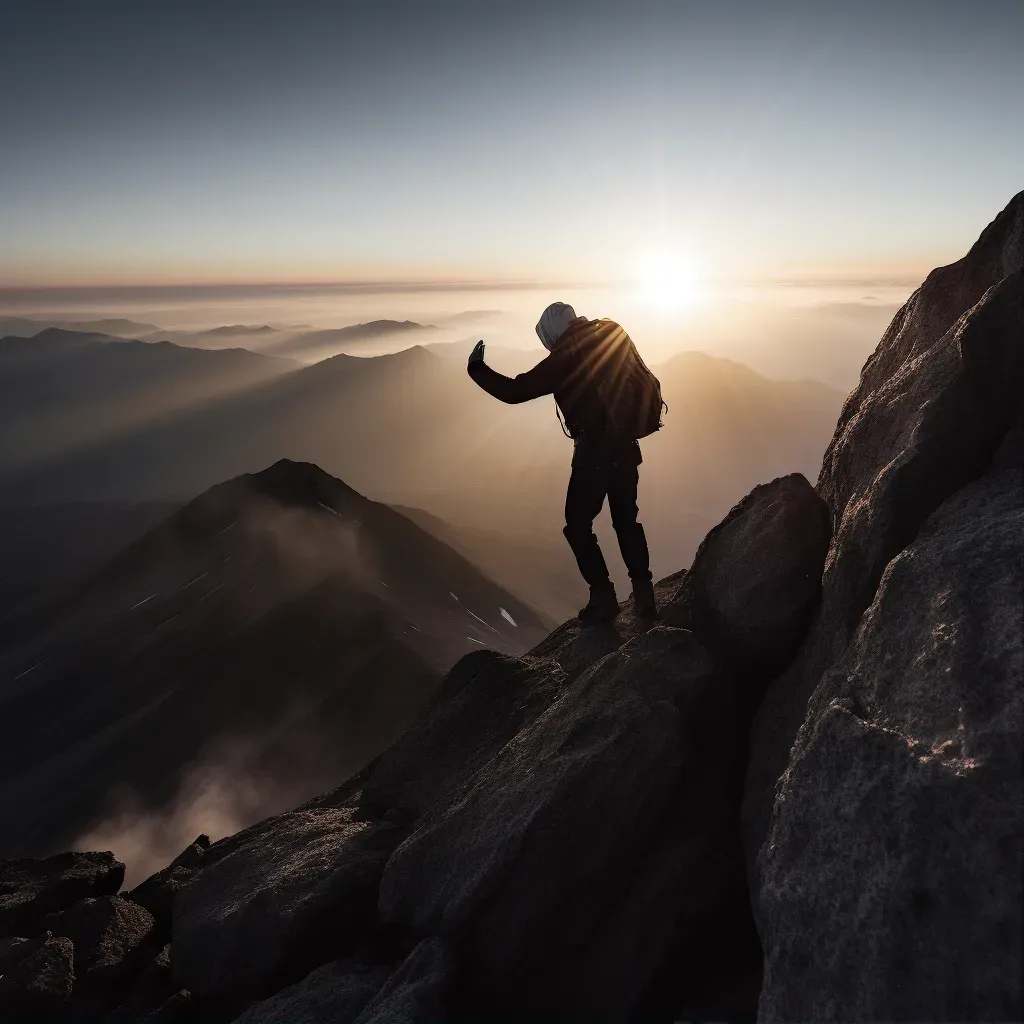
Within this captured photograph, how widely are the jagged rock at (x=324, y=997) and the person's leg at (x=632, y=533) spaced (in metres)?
5.50

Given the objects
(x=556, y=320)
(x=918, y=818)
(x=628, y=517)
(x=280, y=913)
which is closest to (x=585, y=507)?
(x=628, y=517)

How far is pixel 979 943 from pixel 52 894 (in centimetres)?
1435

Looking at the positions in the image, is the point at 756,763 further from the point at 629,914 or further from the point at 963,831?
the point at 963,831

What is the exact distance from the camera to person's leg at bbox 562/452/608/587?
9.88 m

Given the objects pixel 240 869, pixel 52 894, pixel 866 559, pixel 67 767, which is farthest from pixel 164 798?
pixel 866 559

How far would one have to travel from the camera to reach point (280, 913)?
843 centimetres

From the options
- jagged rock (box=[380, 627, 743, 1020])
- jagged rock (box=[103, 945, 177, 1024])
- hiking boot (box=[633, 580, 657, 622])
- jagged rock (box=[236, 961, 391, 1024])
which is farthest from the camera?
hiking boot (box=[633, 580, 657, 622])

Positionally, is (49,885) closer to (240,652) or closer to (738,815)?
(738,815)

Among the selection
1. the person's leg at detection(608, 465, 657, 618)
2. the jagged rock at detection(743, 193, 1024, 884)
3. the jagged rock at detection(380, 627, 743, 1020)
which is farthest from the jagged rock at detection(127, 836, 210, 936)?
the jagged rock at detection(743, 193, 1024, 884)

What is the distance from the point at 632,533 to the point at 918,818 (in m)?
6.56

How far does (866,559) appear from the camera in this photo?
258 inches

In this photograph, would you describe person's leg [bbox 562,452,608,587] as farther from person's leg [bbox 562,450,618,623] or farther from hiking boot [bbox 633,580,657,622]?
hiking boot [bbox 633,580,657,622]

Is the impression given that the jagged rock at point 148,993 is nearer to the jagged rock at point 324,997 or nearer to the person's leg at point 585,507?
the jagged rock at point 324,997

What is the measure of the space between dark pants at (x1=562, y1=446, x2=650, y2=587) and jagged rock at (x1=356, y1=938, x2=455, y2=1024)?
15.7 ft
